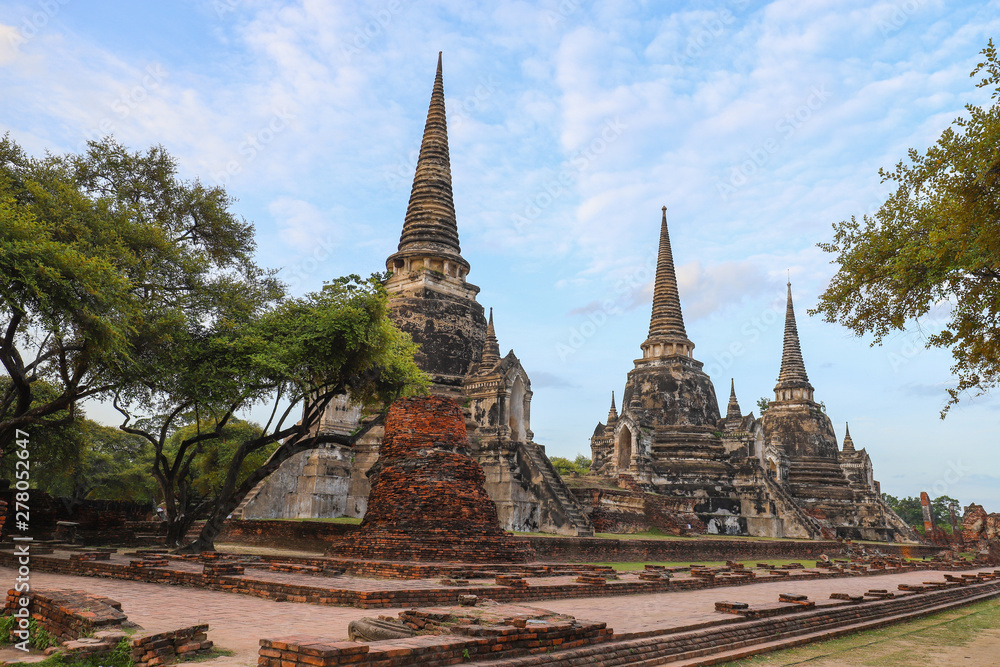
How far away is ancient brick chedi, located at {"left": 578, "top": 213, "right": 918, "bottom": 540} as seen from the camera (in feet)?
97.0

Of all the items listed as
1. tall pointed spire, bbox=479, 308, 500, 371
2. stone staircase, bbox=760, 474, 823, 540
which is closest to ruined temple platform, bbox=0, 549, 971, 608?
tall pointed spire, bbox=479, 308, 500, 371

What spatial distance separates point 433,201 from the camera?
24.5 metres

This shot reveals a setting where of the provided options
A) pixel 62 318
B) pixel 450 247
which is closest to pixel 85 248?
pixel 62 318

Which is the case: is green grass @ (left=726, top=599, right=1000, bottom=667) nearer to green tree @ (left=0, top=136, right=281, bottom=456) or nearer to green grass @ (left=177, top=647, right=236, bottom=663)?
green grass @ (left=177, top=647, right=236, bottom=663)

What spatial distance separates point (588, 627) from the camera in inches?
265

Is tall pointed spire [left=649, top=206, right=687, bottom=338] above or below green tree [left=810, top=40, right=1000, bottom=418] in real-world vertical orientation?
above

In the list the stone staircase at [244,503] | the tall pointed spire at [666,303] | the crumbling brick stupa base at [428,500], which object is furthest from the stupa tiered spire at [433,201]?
the tall pointed spire at [666,303]

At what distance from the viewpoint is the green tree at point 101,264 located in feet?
37.1

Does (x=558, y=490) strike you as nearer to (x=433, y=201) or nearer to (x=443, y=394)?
(x=443, y=394)

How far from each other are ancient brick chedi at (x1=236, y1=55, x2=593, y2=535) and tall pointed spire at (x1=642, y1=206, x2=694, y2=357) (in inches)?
517

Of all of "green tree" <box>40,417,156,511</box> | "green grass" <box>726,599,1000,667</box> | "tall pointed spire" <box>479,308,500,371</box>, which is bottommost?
"green grass" <box>726,599,1000,667</box>

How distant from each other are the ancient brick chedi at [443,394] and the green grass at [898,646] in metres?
10.0

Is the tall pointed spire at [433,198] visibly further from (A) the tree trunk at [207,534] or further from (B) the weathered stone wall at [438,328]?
(A) the tree trunk at [207,534]

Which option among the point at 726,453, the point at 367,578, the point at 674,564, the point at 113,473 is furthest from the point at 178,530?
the point at 113,473
